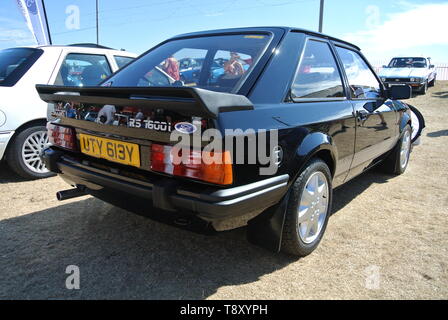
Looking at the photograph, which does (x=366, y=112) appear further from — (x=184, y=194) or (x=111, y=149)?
(x=111, y=149)

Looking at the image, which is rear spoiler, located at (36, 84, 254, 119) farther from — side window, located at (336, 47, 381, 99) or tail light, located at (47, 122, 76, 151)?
side window, located at (336, 47, 381, 99)

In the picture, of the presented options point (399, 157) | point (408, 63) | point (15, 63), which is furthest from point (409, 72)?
point (15, 63)

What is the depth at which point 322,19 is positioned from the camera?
48.2ft

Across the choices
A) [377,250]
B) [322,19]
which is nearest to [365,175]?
[377,250]

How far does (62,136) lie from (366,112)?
250cm

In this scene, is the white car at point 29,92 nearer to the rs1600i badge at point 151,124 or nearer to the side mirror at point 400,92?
the rs1600i badge at point 151,124

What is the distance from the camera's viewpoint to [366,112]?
2.98m

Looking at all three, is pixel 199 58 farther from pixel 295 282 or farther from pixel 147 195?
pixel 295 282

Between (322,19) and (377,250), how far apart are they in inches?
565

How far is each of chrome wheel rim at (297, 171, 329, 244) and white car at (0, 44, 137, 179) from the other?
3.15 m

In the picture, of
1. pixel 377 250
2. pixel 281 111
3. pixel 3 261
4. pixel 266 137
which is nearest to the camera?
pixel 266 137

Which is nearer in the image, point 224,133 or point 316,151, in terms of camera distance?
point 224,133

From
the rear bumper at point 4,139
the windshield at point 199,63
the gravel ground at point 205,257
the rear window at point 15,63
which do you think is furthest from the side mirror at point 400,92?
the rear bumper at point 4,139

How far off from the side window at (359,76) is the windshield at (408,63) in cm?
1338
